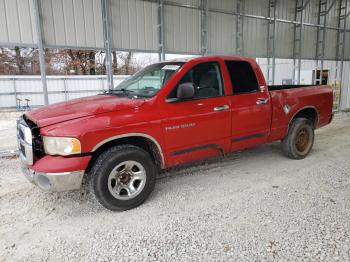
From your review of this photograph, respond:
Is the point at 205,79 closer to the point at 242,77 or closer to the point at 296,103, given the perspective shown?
the point at 242,77

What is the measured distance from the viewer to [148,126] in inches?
141

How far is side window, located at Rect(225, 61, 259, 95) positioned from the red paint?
0.10 metres

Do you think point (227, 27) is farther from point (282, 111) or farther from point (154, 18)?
point (282, 111)

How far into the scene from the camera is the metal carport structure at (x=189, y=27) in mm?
6328

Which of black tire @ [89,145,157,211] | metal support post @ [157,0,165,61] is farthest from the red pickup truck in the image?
metal support post @ [157,0,165,61]

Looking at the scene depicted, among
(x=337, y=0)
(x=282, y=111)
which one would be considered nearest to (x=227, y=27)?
(x=282, y=111)

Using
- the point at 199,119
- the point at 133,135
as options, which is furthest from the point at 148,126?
the point at 199,119

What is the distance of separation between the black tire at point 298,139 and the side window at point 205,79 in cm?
194

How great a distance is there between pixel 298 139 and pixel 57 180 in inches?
176

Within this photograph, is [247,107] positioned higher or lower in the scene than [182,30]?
lower

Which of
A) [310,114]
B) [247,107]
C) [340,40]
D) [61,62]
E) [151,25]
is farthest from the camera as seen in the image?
[61,62]

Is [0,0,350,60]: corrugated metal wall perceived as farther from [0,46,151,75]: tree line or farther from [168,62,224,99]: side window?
[0,46,151,75]: tree line

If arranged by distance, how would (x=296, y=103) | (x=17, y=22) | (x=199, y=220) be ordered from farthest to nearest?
(x=17, y=22) < (x=296, y=103) < (x=199, y=220)

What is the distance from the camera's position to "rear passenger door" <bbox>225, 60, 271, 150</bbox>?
4434mm
